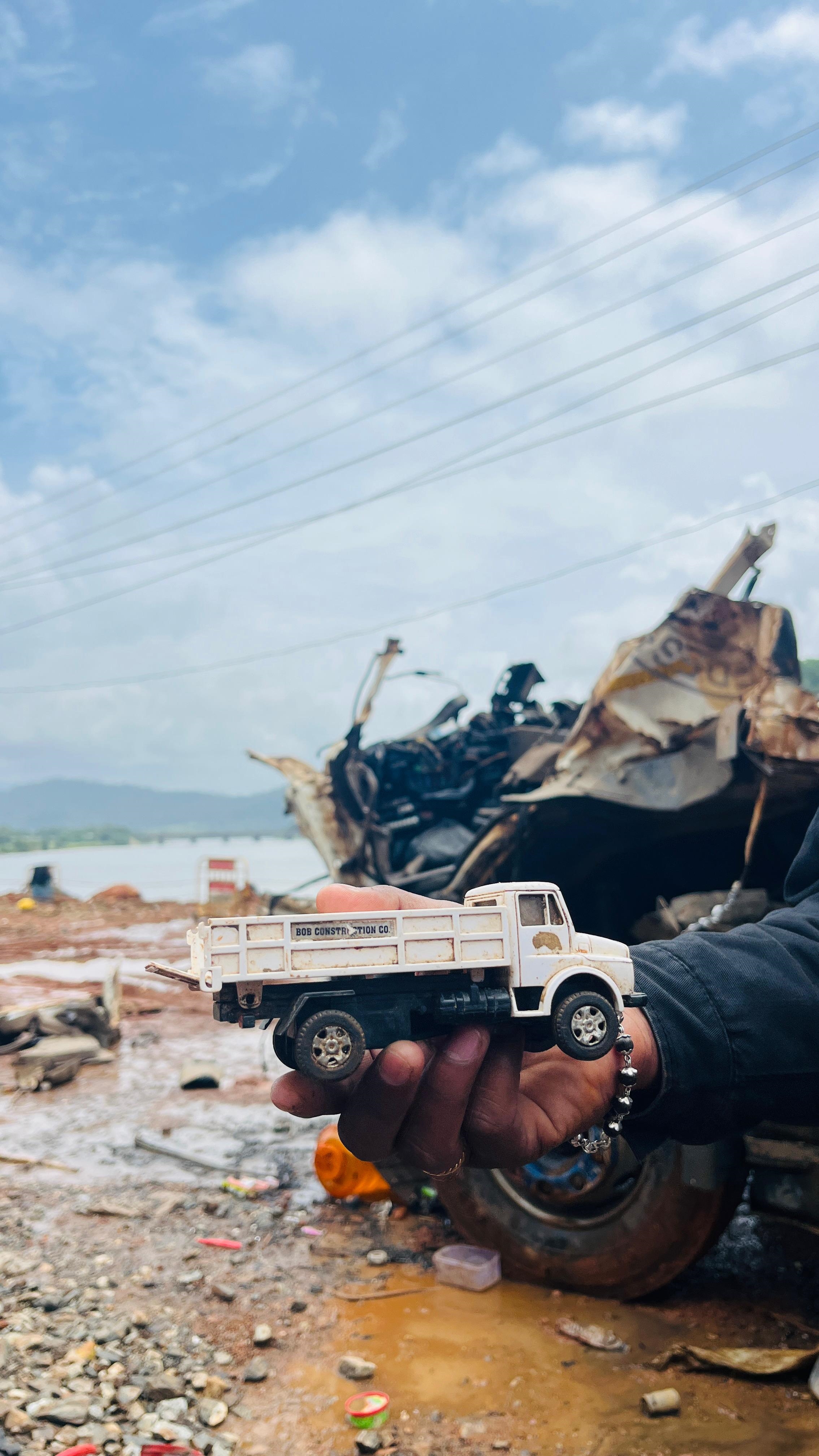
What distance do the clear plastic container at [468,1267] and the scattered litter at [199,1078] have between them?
347 cm

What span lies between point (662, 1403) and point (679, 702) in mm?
2379

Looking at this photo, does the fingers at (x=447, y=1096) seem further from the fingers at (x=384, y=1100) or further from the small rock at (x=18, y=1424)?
the small rock at (x=18, y=1424)

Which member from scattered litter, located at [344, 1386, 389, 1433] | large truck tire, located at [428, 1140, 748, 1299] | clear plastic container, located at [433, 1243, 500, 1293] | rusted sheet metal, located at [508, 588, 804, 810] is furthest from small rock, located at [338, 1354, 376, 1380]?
rusted sheet metal, located at [508, 588, 804, 810]

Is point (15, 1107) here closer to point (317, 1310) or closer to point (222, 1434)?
point (317, 1310)

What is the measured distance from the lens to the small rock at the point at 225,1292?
3977 millimetres

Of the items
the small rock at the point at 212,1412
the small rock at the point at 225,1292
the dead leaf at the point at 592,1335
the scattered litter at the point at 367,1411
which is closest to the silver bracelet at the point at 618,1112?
the scattered litter at the point at 367,1411

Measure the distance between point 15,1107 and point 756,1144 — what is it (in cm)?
536

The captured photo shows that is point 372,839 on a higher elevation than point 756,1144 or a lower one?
higher

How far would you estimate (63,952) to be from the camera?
15.0 metres

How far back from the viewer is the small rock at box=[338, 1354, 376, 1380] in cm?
339

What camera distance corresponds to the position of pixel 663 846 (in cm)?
429

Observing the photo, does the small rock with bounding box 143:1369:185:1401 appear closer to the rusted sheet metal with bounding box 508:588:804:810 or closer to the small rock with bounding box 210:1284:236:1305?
the small rock with bounding box 210:1284:236:1305

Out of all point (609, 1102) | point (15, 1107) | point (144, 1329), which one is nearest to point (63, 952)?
point (15, 1107)

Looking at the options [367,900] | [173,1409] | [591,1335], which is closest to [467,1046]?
[367,900]
